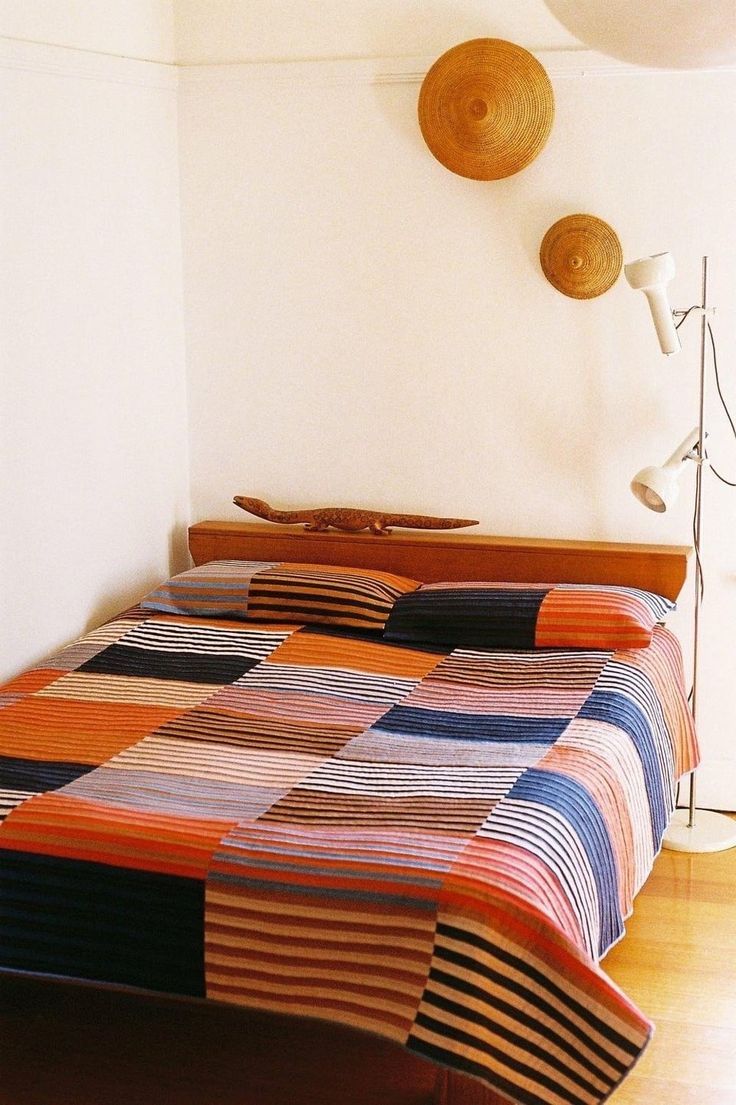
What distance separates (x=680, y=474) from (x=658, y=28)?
2449 millimetres

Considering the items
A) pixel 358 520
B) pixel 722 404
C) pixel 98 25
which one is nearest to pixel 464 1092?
pixel 358 520

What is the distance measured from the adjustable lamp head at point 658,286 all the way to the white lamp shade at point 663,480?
0.25 metres

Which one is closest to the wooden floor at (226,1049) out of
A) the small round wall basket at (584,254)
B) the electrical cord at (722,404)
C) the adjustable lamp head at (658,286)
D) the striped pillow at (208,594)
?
the striped pillow at (208,594)

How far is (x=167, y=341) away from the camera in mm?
3875

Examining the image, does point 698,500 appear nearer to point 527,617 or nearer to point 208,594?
point 527,617

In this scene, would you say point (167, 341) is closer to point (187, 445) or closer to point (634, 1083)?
point (187, 445)

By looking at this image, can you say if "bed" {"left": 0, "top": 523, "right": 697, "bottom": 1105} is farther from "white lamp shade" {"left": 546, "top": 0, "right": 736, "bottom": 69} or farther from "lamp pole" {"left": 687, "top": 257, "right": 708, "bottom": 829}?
"white lamp shade" {"left": 546, "top": 0, "right": 736, "bottom": 69}

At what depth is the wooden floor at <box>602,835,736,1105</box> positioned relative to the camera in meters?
2.33

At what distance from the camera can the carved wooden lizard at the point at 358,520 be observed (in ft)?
12.1

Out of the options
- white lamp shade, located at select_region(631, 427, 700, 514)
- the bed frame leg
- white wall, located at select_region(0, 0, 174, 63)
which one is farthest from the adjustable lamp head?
the bed frame leg

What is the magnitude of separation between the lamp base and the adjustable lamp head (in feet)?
4.04

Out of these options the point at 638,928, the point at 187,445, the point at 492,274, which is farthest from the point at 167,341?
the point at 638,928

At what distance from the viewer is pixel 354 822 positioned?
7.16 feet

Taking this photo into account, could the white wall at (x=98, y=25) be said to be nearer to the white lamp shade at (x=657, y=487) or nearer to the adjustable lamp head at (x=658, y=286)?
the adjustable lamp head at (x=658, y=286)
